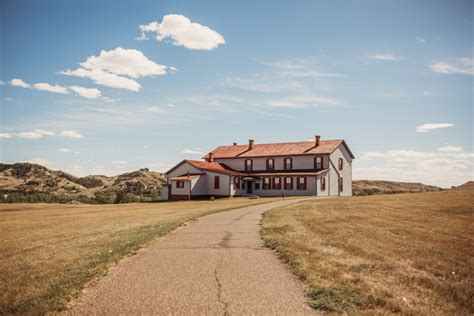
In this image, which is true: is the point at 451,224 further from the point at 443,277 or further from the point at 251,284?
the point at 251,284

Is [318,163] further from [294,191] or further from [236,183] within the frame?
[236,183]

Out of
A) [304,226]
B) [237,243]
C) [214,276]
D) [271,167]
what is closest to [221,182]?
[271,167]

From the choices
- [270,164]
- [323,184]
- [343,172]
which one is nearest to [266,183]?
[270,164]

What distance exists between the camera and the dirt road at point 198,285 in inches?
244

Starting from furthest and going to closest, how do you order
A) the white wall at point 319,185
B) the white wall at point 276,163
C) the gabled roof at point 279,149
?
the gabled roof at point 279,149 → the white wall at point 276,163 → the white wall at point 319,185

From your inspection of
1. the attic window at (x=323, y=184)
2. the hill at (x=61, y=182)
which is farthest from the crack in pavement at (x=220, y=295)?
the hill at (x=61, y=182)

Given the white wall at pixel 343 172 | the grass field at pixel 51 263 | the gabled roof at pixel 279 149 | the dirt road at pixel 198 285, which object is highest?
the gabled roof at pixel 279 149

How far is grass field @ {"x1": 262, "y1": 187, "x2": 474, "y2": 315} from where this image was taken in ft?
21.0

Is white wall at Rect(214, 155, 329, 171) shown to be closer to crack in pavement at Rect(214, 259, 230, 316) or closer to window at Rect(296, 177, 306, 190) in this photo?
window at Rect(296, 177, 306, 190)

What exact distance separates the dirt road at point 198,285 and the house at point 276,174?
3931cm

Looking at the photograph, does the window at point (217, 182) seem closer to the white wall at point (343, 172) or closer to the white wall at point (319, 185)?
the white wall at point (319, 185)

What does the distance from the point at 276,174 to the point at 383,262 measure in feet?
142

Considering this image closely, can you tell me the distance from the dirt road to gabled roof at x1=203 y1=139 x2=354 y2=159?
43558 millimetres

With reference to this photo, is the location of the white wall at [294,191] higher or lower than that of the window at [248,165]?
lower
